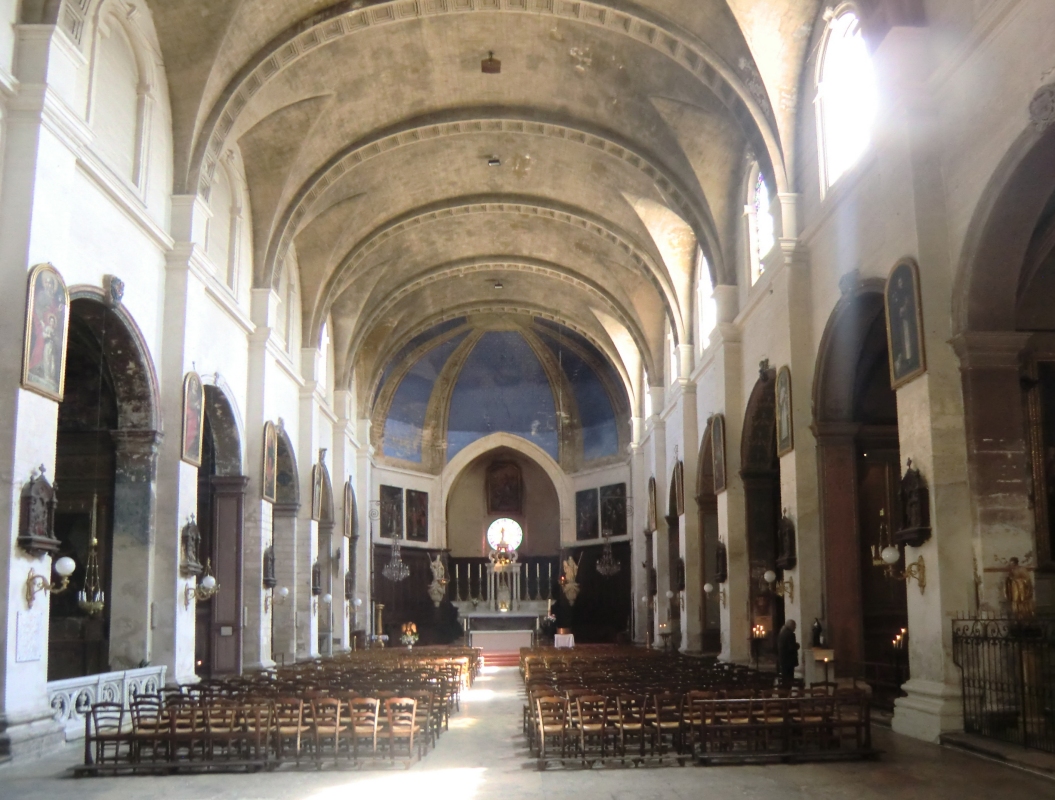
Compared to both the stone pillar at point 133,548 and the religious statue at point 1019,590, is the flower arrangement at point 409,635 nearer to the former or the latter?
the stone pillar at point 133,548

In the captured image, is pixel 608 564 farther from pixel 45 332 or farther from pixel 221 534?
pixel 45 332

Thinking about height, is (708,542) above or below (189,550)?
above

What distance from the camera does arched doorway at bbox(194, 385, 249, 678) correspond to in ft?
72.2

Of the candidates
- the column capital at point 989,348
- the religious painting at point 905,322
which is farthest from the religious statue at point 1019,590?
the religious painting at point 905,322

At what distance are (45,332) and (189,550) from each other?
19.9 feet

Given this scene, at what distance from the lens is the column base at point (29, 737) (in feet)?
38.2

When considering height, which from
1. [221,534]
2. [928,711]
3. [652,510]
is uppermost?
[652,510]

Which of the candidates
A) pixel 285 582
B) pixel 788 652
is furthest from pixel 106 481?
pixel 788 652

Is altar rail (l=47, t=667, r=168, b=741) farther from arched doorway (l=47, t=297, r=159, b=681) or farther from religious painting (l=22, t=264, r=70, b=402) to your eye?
religious painting (l=22, t=264, r=70, b=402)

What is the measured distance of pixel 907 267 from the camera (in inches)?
529

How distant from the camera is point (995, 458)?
41.2 feet

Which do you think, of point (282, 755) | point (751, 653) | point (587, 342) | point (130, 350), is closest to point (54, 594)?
point (130, 350)

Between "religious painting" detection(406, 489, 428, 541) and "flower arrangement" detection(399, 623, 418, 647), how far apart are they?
4.28 meters

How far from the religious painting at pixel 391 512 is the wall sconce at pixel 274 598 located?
48.2ft
